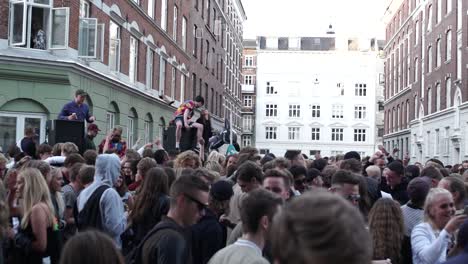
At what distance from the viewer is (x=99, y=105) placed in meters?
20.7

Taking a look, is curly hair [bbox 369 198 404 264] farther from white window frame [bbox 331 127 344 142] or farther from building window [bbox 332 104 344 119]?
building window [bbox 332 104 344 119]

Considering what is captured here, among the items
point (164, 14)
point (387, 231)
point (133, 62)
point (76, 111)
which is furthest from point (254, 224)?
point (164, 14)

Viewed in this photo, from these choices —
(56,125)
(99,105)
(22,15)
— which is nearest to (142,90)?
(99,105)

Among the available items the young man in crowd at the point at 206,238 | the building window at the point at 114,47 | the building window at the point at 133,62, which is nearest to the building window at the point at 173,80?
the building window at the point at 133,62

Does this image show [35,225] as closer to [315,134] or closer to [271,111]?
[315,134]

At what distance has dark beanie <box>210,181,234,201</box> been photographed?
617cm

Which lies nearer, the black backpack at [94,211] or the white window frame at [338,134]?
the black backpack at [94,211]

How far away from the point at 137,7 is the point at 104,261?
77.3ft

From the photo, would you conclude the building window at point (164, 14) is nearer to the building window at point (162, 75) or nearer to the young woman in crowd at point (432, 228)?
the building window at point (162, 75)

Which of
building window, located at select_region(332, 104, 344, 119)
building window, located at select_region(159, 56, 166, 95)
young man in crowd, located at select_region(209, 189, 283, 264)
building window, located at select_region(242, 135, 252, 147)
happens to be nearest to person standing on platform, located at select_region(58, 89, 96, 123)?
young man in crowd, located at select_region(209, 189, 283, 264)

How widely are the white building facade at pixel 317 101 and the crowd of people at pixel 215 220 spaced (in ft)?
229

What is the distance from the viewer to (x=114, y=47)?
23.0 m

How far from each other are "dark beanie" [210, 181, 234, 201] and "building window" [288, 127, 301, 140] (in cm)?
7215

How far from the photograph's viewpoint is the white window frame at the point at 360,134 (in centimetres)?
7769
